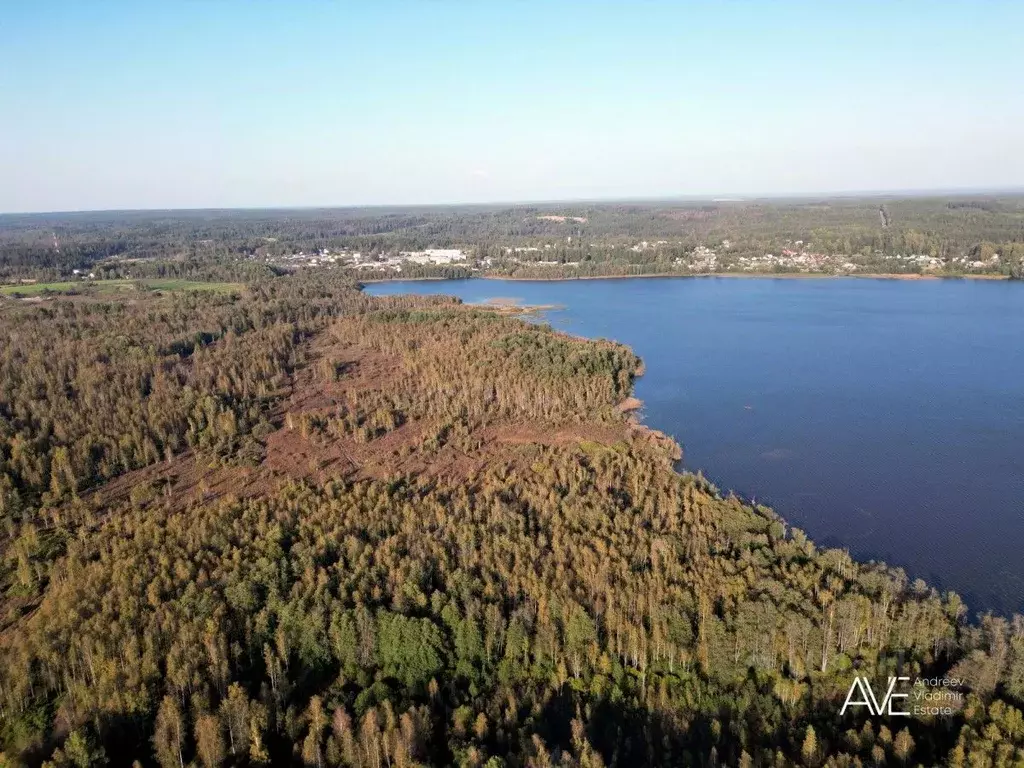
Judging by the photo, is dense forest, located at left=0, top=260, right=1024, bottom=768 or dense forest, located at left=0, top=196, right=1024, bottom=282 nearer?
dense forest, located at left=0, top=260, right=1024, bottom=768

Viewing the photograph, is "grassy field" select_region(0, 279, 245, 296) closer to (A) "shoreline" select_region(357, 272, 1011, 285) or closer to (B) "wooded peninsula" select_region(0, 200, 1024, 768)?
(A) "shoreline" select_region(357, 272, 1011, 285)

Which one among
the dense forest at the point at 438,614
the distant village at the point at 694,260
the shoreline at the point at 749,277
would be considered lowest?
the dense forest at the point at 438,614

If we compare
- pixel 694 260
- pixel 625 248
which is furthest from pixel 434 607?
pixel 625 248

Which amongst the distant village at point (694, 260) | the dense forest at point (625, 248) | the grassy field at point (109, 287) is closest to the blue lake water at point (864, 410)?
the distant village at point (694, 260)

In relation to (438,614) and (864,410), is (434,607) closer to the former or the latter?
(438,614)

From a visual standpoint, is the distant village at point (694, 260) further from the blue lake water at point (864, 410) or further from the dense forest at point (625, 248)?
the blue lake water at point (864, 410)

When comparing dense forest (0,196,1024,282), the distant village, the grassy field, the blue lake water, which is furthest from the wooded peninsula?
the distant village

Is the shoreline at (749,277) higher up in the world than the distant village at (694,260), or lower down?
lower down
